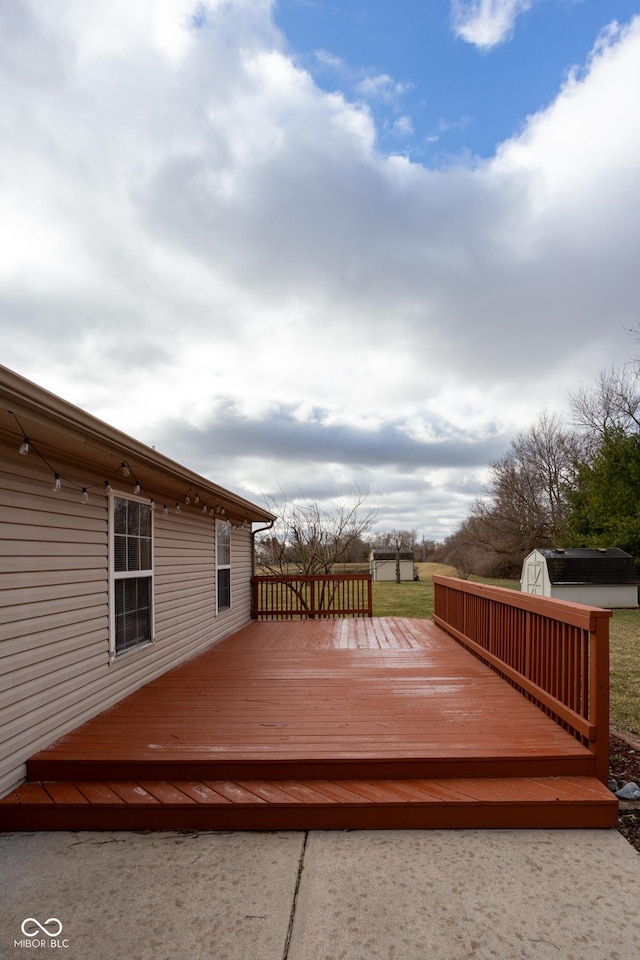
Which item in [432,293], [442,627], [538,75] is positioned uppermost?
[538,75]

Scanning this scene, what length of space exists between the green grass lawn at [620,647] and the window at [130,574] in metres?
4.20

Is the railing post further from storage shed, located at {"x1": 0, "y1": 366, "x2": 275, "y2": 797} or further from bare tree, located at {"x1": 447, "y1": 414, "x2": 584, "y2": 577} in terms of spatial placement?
bare tree, located at {"x1": 447, "y1": 414, "x2": 584, "y2": 577}

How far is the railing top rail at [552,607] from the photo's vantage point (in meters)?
2.64

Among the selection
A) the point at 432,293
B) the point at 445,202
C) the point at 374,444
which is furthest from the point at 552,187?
the point at 374,444

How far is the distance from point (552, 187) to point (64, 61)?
6.03m

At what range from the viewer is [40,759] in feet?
8.69

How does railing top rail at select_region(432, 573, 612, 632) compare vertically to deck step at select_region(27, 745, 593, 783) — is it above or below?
above

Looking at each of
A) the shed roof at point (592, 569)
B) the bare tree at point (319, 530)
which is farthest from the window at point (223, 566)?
the shed roof at point (592, 569)

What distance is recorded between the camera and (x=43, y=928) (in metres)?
1.73

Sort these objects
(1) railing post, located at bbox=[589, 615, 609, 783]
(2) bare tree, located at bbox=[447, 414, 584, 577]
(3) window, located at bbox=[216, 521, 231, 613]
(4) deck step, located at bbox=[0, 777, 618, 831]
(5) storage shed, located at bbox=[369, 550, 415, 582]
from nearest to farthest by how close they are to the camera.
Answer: (4) deck step, located at bbox=[0, 777, 618, 831]
(1) railing post, located at bbox=[589, 615, 609, 783]
(3) window, located at bbox=[216, 521, 231, 613]
(5) storage shed, located at bbox=[369, 550, 415, 582]
(2) bare tree, located at bbox=[447, 414, 584, 577]

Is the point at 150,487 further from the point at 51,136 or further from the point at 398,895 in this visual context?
the point at 51,136

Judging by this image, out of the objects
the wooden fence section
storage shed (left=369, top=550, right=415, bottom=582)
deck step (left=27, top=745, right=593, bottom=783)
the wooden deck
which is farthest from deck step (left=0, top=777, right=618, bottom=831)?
storage shed (left=369, top=550, right=415, bottom=582)

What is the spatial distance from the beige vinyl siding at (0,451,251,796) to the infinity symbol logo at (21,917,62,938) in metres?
0.91

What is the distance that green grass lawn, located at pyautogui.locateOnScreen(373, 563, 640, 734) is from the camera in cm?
427
